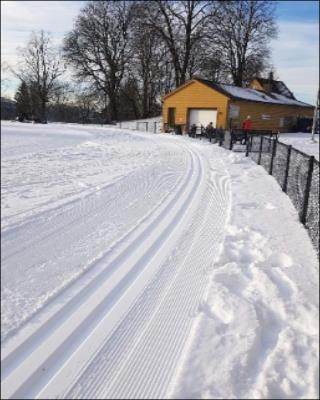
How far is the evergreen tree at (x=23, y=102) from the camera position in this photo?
3.01 m

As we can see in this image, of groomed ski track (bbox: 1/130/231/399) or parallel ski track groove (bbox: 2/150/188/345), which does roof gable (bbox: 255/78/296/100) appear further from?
groomed ski track (bbox: 1/130/231/399)

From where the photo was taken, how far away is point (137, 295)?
4.32 meters

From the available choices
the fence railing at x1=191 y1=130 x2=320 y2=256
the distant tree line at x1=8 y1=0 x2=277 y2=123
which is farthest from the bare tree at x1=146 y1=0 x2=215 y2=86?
the fence railing at x1=191 y1=130 x2=320 y2=256

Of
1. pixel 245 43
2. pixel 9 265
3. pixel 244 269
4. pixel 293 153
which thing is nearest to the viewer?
pixel 9 265

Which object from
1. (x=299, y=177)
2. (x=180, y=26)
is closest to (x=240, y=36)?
(x=180, y=26)

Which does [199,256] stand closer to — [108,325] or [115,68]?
[108,325]

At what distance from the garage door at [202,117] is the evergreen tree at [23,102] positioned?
2965cm

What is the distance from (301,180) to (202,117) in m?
25.4

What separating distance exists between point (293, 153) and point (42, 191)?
610cm

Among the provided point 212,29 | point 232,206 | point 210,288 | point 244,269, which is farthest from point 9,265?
point 212,29

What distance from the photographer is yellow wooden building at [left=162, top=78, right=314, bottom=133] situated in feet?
104

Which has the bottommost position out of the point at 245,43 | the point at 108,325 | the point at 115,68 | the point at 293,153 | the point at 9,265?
the point at 108,325

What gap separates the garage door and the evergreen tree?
29.7 metres

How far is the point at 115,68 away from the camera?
152 feet
